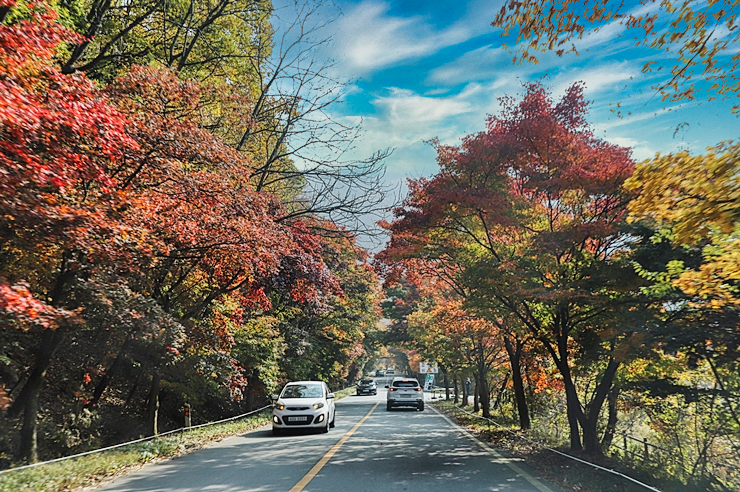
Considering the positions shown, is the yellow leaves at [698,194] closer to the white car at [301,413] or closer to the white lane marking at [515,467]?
the white lane marking at [515,467]

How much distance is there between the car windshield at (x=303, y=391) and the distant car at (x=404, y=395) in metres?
11.9

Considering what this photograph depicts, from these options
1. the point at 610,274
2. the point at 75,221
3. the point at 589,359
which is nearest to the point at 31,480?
the point at 75,221

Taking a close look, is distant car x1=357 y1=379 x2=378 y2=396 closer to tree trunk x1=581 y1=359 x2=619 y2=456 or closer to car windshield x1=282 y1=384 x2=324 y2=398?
car windshield x1=282 y1=384 x2=324 y2=398

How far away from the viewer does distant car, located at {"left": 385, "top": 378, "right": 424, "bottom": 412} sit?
27859 millimetres

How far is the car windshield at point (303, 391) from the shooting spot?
640 inches

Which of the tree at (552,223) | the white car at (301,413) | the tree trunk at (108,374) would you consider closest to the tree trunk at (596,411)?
the tree at (552,223)

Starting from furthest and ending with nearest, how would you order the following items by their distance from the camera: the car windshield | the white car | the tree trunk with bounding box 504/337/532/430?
the tree trunk with bounding box 504/337/532/430
the car windshield
the white car

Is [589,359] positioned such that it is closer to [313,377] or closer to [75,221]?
[75,221]

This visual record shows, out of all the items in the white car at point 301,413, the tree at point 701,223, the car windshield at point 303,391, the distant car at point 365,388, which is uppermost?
the tree at point 701,223

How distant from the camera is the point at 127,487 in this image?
7570mm

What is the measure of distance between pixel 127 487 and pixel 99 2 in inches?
389

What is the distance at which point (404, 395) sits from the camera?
91.5 feet

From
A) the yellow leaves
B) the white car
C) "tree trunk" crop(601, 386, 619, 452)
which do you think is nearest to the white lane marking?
"tree trunk" crop(601, 386, 619, 452)

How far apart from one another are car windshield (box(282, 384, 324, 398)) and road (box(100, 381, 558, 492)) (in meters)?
2.11
